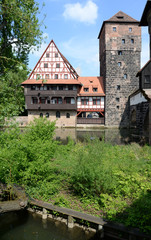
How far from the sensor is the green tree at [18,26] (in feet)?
20.2

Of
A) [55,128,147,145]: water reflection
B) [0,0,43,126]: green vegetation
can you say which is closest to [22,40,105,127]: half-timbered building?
[55,128,147,145]: water reflection

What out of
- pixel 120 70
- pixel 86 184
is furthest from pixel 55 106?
pixel 86 184

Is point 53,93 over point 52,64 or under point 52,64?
under

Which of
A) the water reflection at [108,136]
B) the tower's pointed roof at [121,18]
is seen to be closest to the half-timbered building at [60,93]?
the water reflection at [108,136]

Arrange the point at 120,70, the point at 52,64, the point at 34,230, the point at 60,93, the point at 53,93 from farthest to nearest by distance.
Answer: the point at 120,70 < the point at 53,93 < the point at 60,93 < the point at 52,64 < the point at 34,230

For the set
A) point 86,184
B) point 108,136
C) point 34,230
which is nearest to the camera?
point 34,230

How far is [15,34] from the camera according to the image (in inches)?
287

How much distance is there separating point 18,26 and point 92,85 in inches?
1149

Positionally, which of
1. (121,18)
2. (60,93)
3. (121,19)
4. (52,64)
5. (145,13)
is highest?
(121,18)

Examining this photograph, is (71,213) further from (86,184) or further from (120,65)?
(120,65)

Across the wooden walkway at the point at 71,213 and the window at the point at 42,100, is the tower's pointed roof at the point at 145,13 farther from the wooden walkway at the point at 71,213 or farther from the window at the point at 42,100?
the window at the point at 42,100

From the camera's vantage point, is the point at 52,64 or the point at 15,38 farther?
the point at 52,64

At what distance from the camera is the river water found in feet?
16.1

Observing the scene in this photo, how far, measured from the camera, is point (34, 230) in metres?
5.18
